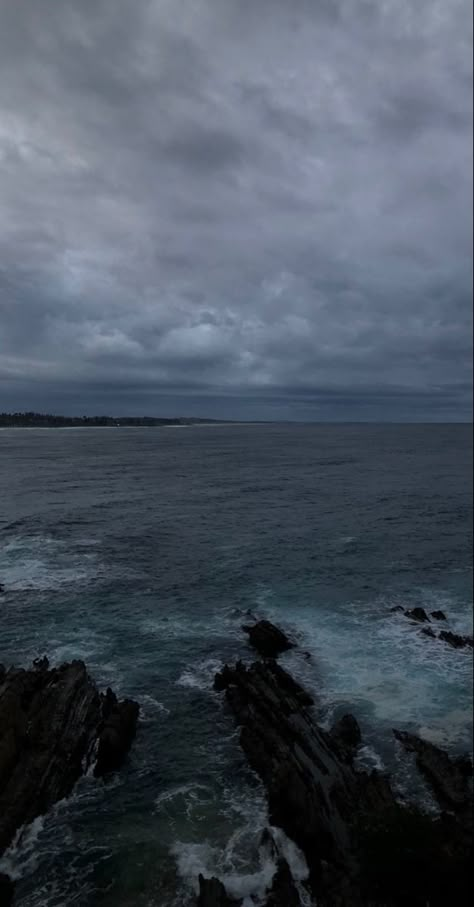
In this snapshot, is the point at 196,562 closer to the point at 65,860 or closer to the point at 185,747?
the point at 185,747

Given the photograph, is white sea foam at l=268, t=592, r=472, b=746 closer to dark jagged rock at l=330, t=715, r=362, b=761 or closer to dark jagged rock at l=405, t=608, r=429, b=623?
dark jagged rock at l=405, t=608, r=429, b=623

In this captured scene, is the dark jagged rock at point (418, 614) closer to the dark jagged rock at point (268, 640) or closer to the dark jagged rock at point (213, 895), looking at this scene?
the dark jagged rock at point (268, 640)

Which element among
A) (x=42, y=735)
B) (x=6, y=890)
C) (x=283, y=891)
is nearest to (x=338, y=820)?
(x=283, y=891)

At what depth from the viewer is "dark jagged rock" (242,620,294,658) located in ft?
115

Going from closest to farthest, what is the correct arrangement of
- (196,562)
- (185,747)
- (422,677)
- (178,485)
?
(185,747) < (422,677) < (196,562) < (178,485)

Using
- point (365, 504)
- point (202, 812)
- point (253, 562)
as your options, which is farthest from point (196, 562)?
point (365, 504)

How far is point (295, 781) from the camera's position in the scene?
21406mm

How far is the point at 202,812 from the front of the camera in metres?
21.4

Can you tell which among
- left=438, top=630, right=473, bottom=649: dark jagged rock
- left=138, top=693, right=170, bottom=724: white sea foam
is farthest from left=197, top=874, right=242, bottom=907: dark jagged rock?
left=438, top=630, right=473, bottom=649: dark jagged rock

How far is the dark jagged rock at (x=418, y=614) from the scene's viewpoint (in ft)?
133

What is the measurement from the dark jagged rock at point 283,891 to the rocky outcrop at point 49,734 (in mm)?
9198

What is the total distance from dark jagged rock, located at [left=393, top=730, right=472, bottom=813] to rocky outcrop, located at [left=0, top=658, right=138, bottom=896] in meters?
14.1

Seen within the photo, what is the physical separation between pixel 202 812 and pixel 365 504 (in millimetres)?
65885

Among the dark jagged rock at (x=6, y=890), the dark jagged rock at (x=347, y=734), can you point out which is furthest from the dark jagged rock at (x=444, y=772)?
the dark jagged rock at (x=6, y=890)
